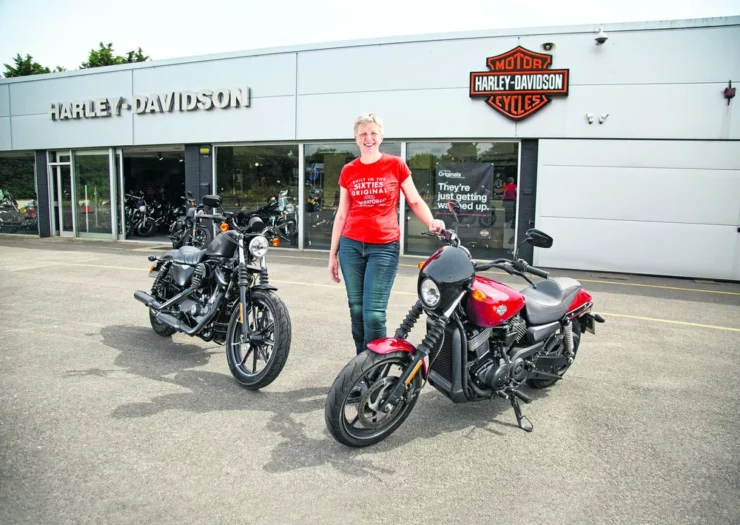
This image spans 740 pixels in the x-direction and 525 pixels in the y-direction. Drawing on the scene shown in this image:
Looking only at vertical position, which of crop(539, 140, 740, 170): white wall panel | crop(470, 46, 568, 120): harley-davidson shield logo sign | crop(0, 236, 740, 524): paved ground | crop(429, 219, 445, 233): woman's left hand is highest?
crop(470, 46, 568, 120): harley-davidson shield logo sign

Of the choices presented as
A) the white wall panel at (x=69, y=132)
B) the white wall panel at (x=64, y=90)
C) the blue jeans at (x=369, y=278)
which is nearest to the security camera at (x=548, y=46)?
the blue jeans at (x=369, y=278)

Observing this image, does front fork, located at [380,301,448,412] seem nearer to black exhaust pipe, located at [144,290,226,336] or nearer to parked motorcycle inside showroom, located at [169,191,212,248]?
black exhaust pipe, located at [144,290,226,336]

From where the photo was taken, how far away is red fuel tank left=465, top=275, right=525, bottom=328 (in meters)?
3.11

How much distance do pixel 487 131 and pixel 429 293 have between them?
9.24 meters

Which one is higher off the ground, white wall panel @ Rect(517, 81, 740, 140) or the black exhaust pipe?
white wall panel @ Rect(517, 81, 740, 140)

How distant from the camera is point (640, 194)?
10703mm

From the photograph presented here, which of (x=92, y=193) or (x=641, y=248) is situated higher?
(x=92, y=193)

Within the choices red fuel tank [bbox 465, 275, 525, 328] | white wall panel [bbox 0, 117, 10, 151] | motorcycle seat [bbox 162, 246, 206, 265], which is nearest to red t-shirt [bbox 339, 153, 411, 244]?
red fuel tank [bbox 465, 275, 525, 328]

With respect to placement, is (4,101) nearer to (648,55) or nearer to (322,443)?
(648,55)

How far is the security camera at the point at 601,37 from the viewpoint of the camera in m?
10.5

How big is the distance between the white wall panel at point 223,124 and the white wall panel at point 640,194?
631 cm

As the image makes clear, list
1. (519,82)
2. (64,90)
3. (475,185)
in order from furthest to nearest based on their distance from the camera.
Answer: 1. (64,90)
2. (475,185)
3. (519,82)

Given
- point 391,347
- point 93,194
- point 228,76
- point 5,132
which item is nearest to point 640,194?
point 391,347

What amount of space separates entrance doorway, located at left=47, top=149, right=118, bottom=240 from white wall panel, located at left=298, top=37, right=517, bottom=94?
22.7 feet
